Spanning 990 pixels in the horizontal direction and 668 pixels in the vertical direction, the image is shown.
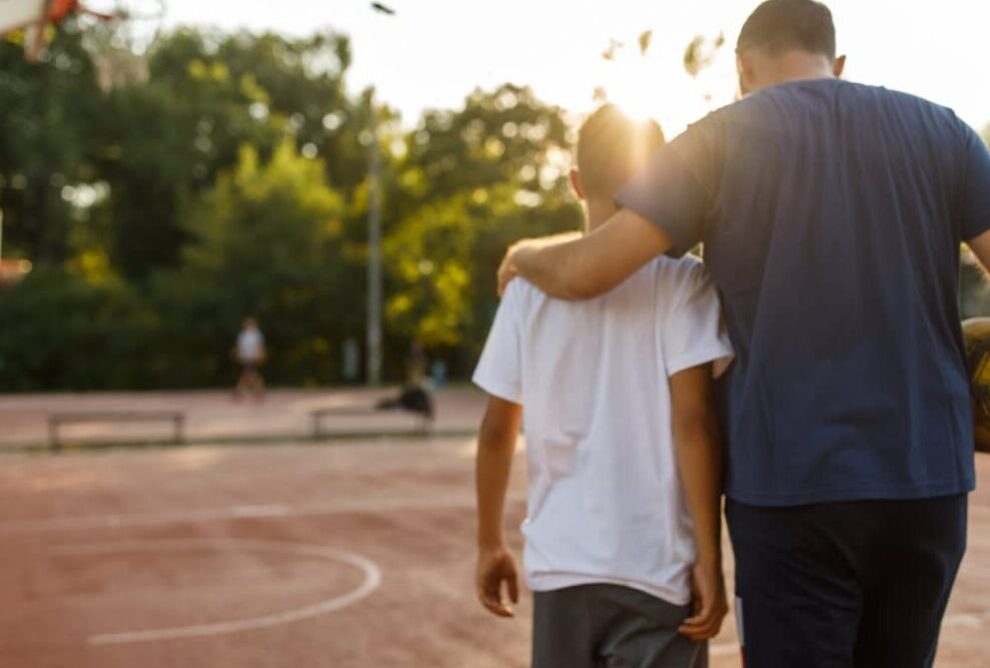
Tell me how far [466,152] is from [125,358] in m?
11.7

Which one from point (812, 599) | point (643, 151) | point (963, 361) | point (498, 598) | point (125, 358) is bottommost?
point (125, 358)

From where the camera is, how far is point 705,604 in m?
2.74

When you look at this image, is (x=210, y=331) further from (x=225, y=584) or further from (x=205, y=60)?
(x=225, y=584)

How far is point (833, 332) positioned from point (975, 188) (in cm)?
41

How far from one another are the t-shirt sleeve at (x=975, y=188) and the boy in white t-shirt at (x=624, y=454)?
19.2 inches

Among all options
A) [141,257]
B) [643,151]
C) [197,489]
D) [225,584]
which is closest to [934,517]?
[643,151]

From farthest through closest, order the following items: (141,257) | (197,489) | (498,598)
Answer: (141,257) → (197,489) → (498,598)

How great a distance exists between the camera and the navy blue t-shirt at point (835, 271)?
7.82 feet

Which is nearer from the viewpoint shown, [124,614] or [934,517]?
[934,517]

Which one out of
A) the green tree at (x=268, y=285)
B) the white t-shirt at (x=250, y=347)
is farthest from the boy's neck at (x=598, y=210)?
the green tree at (x=268, y=285)

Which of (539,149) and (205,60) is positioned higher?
(205,60)

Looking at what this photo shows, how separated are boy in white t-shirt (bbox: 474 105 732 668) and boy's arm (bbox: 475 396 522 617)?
0.14 metres

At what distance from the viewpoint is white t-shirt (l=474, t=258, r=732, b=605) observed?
8.97 ft

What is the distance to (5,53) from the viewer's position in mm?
42844
